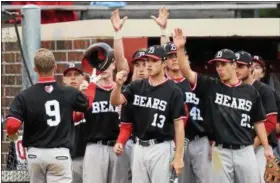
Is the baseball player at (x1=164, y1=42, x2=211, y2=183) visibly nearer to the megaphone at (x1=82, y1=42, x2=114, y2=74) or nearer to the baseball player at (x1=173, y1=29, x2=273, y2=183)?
the baseball player at (x1=173, y1=29, x2=273, y2=183)

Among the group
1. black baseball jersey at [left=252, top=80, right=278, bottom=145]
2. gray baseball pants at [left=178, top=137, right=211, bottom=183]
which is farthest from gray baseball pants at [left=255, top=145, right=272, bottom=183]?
gray baseball pants at [left=178, top=137, right=211, bottom=183]

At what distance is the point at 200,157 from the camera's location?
11.7 meters

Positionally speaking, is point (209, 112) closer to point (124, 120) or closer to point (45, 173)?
point (124, 120)

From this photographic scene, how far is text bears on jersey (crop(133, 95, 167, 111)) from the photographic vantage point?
36.0 feet

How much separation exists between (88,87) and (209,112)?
127 cm

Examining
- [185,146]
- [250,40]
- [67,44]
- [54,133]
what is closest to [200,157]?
[185,146]

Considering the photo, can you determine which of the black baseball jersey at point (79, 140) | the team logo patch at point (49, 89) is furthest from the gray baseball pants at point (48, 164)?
the black baseball jersey at point (79, 140)

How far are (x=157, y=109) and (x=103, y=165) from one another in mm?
1104

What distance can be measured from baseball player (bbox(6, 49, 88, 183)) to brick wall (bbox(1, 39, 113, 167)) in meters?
2.85

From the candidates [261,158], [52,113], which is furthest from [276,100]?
[52,113]

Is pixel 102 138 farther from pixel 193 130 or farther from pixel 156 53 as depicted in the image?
pixel 156 53

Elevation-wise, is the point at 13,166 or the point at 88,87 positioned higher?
the point at 88,87

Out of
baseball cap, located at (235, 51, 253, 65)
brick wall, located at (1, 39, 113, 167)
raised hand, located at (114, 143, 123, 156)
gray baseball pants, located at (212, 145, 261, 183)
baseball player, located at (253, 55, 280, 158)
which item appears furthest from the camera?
brick wall, located at (1, 39, 113, 167)

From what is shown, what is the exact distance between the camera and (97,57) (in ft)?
39.8
